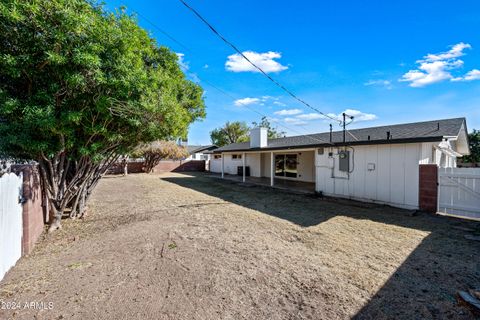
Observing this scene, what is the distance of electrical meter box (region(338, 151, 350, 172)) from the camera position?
877cm

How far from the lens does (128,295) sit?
8.48 feet

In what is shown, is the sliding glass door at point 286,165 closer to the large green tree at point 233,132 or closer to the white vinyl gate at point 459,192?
the white vinyl gate at point 459,192

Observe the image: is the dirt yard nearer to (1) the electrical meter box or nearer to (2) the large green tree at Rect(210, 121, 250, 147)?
(1) the electrical meter box

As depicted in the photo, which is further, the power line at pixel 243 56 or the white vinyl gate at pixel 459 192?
the white vinyl gate at pixel 459 192

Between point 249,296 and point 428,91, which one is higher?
point 428,91

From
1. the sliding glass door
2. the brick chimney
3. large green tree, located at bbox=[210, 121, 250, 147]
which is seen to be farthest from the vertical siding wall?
large green tree, located at bbox=[210, 121, 250, 147]

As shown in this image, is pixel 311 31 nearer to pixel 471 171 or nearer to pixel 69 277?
pixel 471 171

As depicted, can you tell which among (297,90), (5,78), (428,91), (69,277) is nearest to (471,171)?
(297,90)

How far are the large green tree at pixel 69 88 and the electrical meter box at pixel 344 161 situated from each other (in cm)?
681

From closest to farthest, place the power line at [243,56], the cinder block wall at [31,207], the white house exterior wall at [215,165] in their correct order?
the cinder block wall at [31,207], the power line at [243,56], the white house exterior wall at [215,165]

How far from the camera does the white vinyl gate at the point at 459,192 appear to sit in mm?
5887

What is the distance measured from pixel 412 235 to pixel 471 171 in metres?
3.06

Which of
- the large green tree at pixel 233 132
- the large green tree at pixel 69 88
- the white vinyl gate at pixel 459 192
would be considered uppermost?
the large green tree at pixel 233 132

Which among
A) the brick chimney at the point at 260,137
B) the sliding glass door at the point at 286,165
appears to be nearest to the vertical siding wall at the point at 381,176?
the sliding glass door at the point at 286,165
